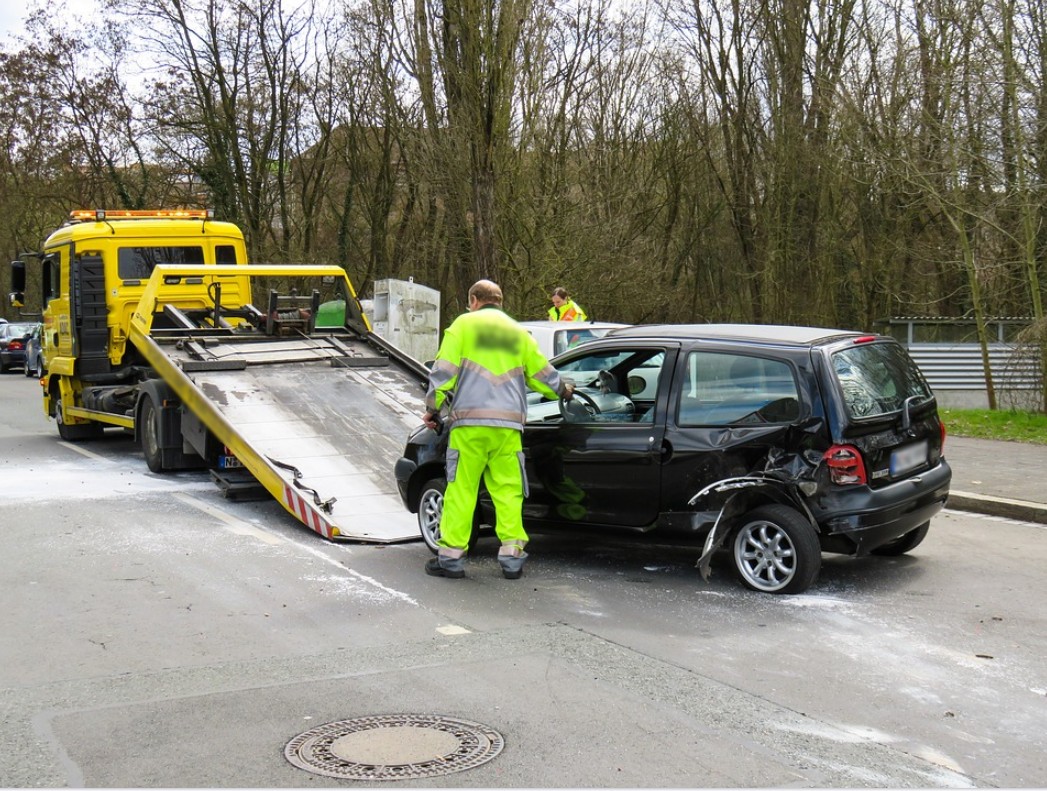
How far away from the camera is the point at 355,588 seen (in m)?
7.22

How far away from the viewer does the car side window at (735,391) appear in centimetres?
696

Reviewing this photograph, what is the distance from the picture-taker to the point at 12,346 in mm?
33594

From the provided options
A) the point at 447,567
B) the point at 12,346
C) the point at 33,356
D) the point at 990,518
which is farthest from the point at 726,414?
the point at 12,346

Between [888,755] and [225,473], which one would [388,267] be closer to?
[225,473]

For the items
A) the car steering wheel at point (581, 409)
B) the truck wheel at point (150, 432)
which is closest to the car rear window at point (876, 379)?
the car steering wheel at point (581, 409)

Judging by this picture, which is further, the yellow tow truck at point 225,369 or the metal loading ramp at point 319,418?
the yellow tow truck at point 225,369

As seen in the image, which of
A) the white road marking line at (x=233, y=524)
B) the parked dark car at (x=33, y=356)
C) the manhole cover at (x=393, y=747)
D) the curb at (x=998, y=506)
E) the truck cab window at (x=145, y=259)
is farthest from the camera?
the parked dark car at (x=33, y=356)

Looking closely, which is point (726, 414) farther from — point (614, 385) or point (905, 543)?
point (905, 543)

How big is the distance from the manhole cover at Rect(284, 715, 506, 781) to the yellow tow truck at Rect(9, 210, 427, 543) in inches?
154

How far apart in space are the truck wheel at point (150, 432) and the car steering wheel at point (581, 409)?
18.4ft

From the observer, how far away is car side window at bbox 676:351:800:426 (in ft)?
22.8

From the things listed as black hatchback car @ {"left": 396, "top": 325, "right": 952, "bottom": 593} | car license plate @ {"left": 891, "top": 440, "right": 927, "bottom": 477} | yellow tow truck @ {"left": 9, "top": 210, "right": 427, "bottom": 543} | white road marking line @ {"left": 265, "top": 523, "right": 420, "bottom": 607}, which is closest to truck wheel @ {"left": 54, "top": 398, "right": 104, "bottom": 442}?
yellow tow truck @ {"left": 9, "top": 210, "right": 427, "bottom": 543}

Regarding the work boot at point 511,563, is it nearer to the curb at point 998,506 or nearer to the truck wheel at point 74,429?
the curb at point 998,506

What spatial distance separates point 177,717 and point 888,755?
2845 mm
